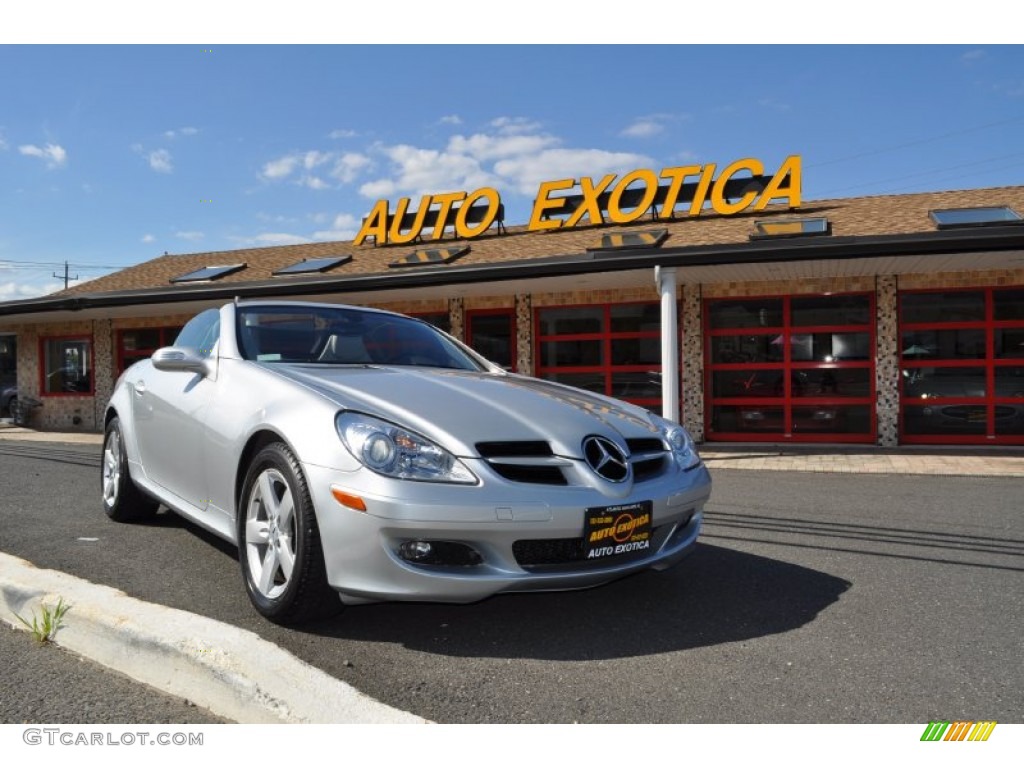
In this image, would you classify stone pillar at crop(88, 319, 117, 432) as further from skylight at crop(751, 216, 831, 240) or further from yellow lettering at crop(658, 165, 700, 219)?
skylight at crop(751, 216, 831, 240)

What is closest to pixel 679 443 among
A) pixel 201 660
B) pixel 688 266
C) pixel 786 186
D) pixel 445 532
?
pixel 445 532

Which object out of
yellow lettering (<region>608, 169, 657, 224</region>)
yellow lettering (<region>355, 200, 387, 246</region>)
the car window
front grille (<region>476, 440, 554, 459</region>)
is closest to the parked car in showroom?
yellow lettering (<region>355, 200, 387, 246</region>)

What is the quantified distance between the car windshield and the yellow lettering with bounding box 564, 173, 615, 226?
484 inches

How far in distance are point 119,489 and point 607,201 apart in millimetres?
13186

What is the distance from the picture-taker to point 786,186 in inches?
597

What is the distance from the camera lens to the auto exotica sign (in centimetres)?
1521

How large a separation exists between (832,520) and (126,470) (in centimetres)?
494

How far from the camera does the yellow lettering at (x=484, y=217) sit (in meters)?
17.2

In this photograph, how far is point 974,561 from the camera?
445cm

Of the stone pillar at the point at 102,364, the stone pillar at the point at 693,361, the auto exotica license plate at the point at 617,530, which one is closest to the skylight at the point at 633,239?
the stone pillar at the point at 693,361

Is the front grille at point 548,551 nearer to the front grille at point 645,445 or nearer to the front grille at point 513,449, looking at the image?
the front grille at point 513,449

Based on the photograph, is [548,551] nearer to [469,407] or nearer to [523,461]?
[523,461]
